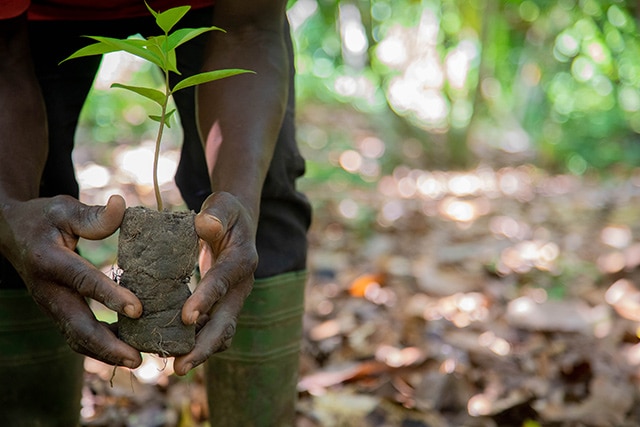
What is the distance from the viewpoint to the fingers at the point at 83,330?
1.22 meters

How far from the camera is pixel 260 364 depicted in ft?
5.44

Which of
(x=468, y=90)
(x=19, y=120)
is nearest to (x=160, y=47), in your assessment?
(x=19, y=120)

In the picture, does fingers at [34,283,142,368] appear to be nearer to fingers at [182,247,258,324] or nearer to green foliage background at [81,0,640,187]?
fingers at [182,247,258,324]

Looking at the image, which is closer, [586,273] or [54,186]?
[54,186]

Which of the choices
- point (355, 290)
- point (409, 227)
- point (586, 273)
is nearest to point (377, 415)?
point (355, 290)

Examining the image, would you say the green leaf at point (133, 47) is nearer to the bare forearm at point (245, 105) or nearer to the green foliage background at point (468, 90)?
the bare forearm at point (245, 105)

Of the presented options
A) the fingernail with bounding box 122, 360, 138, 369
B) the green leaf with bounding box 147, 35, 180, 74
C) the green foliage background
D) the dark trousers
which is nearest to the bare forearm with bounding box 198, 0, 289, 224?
the dark trousers

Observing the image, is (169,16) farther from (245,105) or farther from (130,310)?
(130,310)

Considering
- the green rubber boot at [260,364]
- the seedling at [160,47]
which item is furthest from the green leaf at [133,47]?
the green rubber boot at [260,364]

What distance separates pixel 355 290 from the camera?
304 cm

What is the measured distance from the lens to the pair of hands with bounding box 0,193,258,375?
122 centimetres

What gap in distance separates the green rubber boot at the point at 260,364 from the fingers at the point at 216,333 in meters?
0.33

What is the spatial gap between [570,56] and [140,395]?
5.73 meters

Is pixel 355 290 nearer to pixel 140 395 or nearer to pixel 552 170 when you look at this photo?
pixel 140 395
